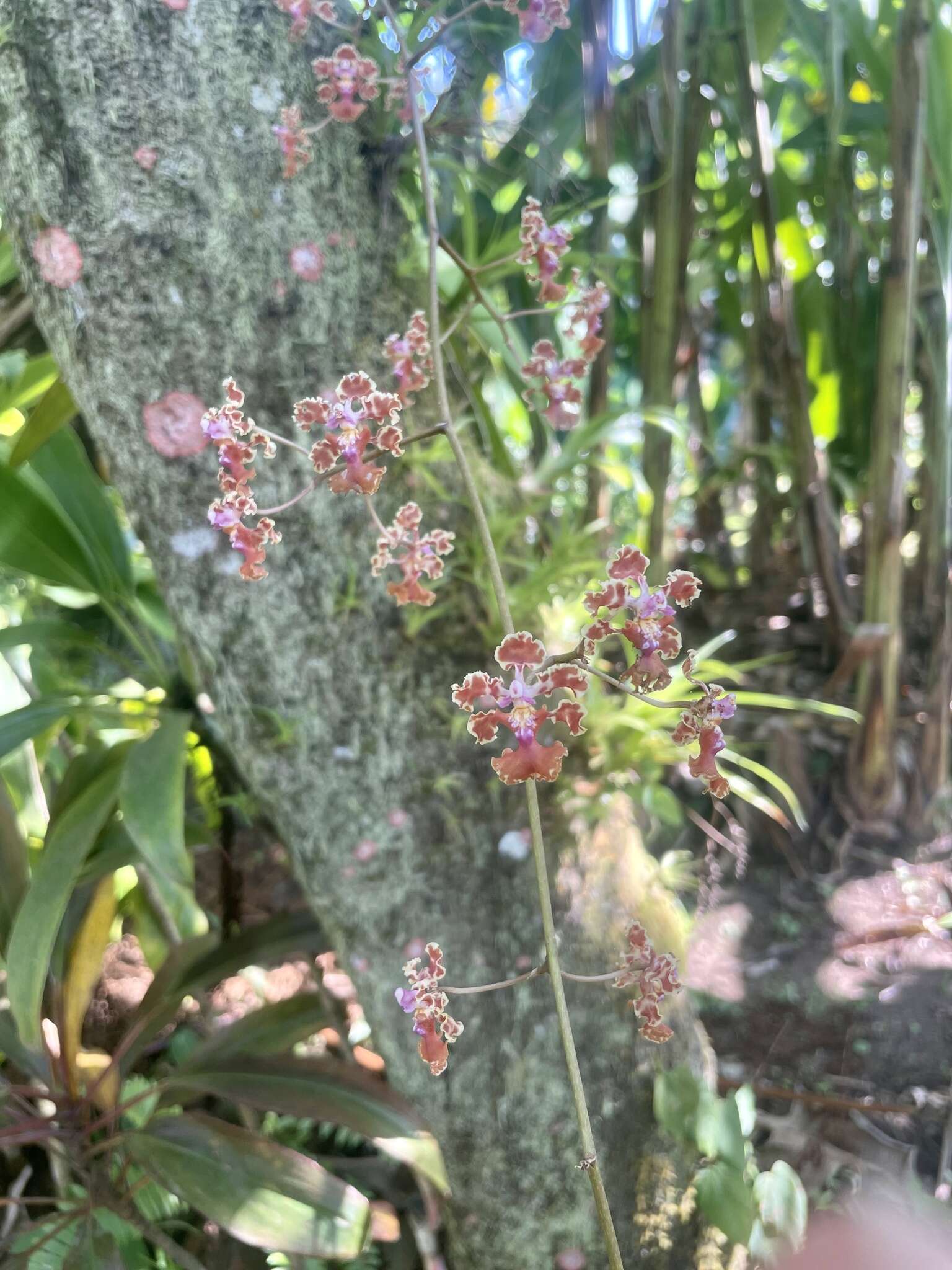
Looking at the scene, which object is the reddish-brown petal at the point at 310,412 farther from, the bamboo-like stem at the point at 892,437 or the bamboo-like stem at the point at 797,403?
the bamboo-like stem at the point at 797,403

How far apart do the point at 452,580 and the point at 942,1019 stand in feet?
2.09

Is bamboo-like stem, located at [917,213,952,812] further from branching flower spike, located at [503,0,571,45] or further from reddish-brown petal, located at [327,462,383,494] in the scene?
reddish-brown petal, located at [327,462,383,494]

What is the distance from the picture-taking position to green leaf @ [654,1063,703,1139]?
24.2 inches

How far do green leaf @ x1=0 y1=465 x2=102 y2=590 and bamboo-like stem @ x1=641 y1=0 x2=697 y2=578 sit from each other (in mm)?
599

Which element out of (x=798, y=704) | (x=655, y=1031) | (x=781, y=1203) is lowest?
(x=781, y=1203)

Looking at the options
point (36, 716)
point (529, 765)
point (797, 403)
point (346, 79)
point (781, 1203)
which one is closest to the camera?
point (529, 765)

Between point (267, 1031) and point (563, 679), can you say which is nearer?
point (563, 679)

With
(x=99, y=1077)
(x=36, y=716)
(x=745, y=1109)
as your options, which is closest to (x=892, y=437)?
(x=745, y=1109)

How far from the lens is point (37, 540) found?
0.76 metres

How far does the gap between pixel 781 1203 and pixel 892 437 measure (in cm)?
74

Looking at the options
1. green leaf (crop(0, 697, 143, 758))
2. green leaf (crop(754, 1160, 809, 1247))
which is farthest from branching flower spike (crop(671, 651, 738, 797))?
green leaf (crop(0, 697, 143, 758))

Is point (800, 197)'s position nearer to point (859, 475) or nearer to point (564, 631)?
point (859, 475)

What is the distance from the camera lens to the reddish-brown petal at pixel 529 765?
0.27 metres

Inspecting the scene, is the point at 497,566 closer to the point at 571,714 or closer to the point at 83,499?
the point at 571,714
